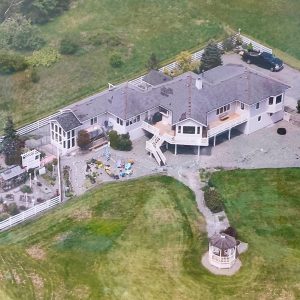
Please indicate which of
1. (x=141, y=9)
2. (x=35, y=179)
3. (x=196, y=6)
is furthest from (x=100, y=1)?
(x=35, y=179)

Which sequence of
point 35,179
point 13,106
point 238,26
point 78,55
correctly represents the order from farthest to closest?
point 238,26
point 78,55
point 13,106
point 35,179

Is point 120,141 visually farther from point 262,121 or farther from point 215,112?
point 262,121

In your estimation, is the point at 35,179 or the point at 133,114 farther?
the point at 133,114

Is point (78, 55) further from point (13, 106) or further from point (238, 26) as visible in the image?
point (238, 26)

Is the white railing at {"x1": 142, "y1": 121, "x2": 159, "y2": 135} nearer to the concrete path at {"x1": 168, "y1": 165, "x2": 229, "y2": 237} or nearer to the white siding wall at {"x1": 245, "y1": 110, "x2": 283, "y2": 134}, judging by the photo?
the concrete path at {"x1": 168, "y1": 165, "x2": 229, "y2": 237}

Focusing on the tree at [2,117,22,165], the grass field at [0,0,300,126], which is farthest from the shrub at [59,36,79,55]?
the tree at [2,117,22,165]

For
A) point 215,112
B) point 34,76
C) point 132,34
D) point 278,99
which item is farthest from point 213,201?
point 132,34

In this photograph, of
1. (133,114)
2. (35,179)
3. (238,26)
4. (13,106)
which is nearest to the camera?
(35,179)
